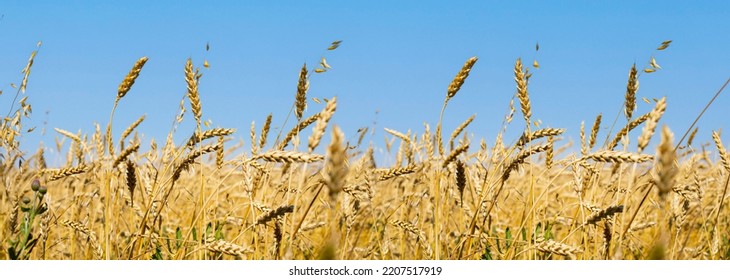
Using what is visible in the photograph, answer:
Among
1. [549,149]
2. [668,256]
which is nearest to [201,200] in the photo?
[549,149]

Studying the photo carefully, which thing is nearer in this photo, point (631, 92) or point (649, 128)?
point (649, 128)

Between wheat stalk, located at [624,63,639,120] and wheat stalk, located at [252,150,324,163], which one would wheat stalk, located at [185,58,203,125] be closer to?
wheat stalk, located at [252,150,324,163]

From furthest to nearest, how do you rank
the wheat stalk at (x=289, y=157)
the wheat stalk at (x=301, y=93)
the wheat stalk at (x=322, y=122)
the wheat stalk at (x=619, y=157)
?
the wheat stalk at (x=301, y=93) < the wheat stalk at (x=619, y=157) < the wheat stalk at (x=289, y=157) < the wheat stalk at (x=322, y=122)

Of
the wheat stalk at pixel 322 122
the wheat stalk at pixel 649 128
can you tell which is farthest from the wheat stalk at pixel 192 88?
the wheat stalk at pixel 649 128

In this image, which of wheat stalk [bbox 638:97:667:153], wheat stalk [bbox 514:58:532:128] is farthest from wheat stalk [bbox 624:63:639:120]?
wheat stalk [bbox 638:97:667:153]

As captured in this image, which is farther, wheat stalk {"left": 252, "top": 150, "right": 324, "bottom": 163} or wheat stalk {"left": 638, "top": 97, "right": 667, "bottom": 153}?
wheat stalk {"left": 252, "top": 150, "right": 324, "bottom": 163}

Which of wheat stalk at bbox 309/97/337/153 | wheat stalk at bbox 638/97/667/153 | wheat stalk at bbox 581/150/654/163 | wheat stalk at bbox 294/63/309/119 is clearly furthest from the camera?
wheat stalk at bbox 294/63/309/119

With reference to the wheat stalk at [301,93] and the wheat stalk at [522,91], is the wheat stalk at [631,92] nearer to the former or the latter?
the wheat stalk at [522,91]

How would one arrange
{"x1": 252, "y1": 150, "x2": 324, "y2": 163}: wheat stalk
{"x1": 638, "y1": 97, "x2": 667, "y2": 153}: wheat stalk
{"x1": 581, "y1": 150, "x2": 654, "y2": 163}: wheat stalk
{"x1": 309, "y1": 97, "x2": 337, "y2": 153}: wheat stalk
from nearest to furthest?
{"x1": 309, "y1": 97, "x2": 337, "y2": 153}: wheat stalk → {"x1": 638, "y1": 97, "x2": 667, "y2": 153}: wheat stalk → {"x1": 252, "y1": 150, "x2": 324, "y2": 163}: wheat stalk → {"x1": 581, "y1": 150, "x2": 654, "y2": 163}: wheat stalk

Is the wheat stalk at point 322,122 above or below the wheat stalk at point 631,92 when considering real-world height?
below

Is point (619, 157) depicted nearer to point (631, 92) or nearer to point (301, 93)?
point (631, 92)

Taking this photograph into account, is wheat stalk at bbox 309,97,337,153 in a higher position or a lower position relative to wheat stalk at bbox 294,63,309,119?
lower

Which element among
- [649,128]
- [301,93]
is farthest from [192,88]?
[649,128]
